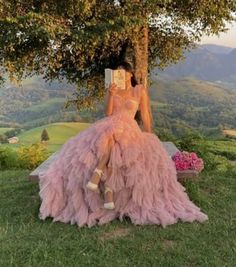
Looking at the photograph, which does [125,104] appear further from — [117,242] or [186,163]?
[117,242]

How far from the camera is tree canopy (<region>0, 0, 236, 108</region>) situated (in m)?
13.6

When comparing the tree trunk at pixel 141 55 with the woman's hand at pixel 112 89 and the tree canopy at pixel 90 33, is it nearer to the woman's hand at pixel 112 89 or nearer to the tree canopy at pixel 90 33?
the tree canopy at pixel 90 33

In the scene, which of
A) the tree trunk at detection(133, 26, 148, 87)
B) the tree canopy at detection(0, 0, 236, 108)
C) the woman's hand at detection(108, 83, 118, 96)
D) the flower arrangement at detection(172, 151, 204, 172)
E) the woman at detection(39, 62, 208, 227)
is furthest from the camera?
the tree trunk at detection(133, 26, 148, 87)

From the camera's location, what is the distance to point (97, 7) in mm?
14969

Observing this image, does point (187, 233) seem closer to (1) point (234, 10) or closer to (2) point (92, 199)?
(2) point (92, 199)

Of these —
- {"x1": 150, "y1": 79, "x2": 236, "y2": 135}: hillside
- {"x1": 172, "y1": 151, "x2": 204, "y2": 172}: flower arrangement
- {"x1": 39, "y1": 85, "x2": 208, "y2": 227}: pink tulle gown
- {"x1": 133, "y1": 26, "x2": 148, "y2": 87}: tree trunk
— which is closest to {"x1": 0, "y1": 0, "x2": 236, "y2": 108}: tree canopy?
{"x1": 133, "y1": 26, "x2": 148, "y2": 87}: tree trunk

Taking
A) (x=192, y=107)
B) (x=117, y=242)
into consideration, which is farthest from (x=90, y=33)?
(x=192, y=107)

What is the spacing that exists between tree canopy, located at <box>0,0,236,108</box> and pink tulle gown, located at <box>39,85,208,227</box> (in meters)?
5.41

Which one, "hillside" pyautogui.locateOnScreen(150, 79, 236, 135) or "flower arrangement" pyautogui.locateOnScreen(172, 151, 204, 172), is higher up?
"flower arrangement" pyautogui.locateOnScreen(172, 151, 204, 172)

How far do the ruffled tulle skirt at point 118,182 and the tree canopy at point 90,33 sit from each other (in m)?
5.43

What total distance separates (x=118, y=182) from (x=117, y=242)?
3.85ft

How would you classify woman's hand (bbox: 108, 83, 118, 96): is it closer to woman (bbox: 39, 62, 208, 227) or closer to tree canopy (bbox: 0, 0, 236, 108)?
woman (bbox: 39, 62, 208, 227)

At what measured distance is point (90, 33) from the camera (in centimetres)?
1377

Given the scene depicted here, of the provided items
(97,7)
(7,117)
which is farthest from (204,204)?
(7,117)
